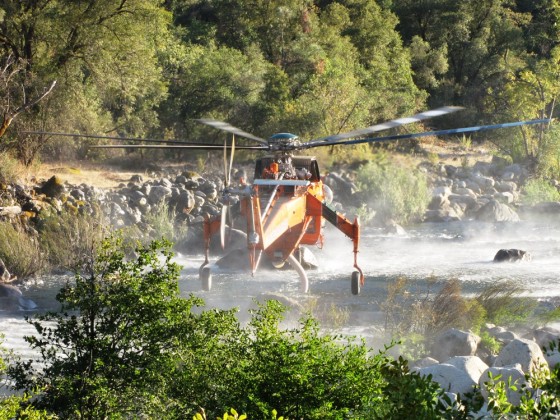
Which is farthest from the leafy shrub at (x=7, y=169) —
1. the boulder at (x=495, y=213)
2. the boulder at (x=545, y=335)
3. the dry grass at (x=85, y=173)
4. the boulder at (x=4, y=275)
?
the boulder at (x=495, y=213)

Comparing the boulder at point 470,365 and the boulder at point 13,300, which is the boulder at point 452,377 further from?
the boulder at point 13,300

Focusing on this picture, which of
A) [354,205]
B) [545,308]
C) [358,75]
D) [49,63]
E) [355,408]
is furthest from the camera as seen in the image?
[358,75]

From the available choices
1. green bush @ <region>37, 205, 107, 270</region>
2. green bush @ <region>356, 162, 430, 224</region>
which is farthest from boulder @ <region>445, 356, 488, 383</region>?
green bush @ <region>356, 162, 430, 224</region>

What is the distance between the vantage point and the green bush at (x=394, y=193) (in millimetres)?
29281

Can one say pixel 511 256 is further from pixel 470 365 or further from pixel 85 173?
pixel 85 173

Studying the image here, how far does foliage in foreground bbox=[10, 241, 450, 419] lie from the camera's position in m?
7.50

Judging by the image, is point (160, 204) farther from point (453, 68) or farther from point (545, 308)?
point (453, 68)

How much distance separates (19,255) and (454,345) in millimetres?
10040

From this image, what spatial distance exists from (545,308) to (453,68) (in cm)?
3403

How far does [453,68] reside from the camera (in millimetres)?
49469

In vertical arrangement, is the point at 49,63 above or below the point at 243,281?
above

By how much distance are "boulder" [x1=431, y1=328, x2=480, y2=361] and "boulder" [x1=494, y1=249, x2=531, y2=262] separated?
990 centimetres

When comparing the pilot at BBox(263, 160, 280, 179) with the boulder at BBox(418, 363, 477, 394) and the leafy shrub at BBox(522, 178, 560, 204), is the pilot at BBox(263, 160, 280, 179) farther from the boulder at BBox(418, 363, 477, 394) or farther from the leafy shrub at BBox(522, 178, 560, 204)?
the leafy shrub at BBox(522, 178, 560, 204)

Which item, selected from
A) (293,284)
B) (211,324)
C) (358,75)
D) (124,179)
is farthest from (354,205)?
(211,324)
